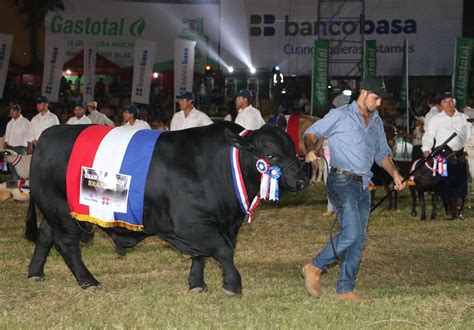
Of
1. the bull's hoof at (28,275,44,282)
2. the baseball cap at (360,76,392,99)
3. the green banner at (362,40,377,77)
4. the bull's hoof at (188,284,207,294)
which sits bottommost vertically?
the bull's hoof at (28,275,44,282)

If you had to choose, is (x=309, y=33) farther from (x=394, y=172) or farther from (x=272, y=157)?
(x=272, y=157)

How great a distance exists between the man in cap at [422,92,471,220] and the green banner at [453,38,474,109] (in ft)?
48.0

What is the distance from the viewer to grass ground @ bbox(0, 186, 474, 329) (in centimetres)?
756

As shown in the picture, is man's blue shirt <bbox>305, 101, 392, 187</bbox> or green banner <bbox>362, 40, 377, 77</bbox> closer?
man's blue shirt <bbox>305, 101, 392, 187</bbox>

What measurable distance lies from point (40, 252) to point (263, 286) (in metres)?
2.24

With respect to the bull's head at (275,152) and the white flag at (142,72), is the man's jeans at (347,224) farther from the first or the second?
the white flag at (142,72)

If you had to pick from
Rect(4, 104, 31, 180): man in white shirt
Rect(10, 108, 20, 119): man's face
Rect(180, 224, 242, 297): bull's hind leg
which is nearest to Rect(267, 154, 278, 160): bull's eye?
Rect(180, 224, 242, 297): bull's hind leg

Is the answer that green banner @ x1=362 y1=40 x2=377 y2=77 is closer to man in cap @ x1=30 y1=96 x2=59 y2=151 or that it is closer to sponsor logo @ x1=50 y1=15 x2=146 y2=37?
sponsor logo @ x1=50 y1=15 x2=146 y2=37

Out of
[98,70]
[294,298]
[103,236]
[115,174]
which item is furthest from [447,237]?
[98,70]

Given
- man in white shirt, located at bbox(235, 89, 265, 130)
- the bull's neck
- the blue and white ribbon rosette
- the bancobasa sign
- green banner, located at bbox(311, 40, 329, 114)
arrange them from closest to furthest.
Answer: the blue and white ribbon rosette → the bull's neck → man in white shirt, located at bbox(235, 89, 265, 130) → green banner, located at bbox(311, 40, 329, 114) → the bancobasa sign

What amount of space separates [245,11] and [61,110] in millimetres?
12054

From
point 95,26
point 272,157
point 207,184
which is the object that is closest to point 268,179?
point 272,157

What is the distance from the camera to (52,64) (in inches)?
1212

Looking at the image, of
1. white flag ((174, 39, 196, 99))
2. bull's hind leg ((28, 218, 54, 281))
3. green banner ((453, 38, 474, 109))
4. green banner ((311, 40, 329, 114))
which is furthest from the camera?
green banner ((311, 40, 329, 114))
